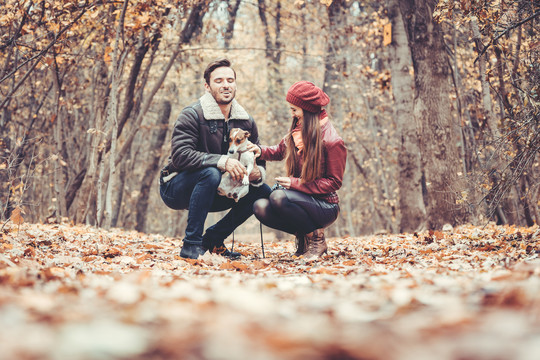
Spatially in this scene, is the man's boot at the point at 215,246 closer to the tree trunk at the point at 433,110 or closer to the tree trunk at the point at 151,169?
the tree trunk at the point at 433,110

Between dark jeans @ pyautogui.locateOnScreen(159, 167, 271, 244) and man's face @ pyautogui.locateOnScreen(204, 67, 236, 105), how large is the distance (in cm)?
78

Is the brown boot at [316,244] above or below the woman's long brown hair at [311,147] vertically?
below

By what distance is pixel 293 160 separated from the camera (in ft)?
16.2

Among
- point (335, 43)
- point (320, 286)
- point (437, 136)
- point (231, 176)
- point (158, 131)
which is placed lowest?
point (320, 286)

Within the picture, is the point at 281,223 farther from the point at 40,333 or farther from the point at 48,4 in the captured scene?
the point at 48,4

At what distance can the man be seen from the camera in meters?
4.76

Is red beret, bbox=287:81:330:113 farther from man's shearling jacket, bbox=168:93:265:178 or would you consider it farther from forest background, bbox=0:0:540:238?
forest background, bbox=0:0:540:238

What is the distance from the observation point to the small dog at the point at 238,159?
4.83 metres

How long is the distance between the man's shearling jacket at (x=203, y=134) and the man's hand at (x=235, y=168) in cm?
8

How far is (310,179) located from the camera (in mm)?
4711

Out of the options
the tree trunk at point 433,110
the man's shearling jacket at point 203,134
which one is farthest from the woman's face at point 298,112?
the tree trunk at point 433,110

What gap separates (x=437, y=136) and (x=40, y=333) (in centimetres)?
700

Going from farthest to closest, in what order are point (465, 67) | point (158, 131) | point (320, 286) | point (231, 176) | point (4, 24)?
point (158, 131)
point (465, 67)
point (4, 24)
point (231, 176)
point (320, 286)

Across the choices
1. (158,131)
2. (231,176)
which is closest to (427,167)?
(231,176)
